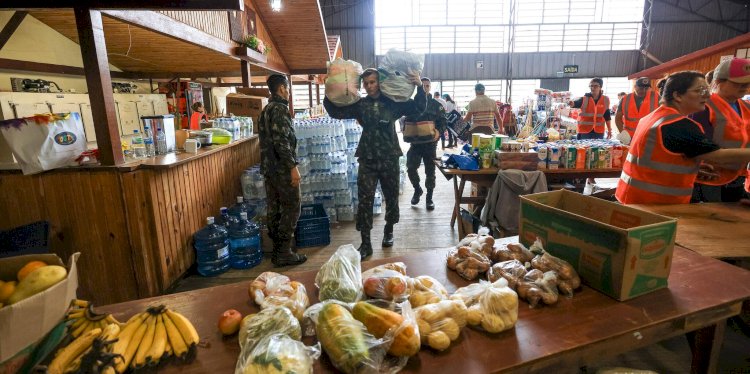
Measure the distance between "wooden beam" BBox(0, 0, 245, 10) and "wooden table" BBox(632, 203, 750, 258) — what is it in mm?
3106

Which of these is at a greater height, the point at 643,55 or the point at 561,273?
the point at 643,55

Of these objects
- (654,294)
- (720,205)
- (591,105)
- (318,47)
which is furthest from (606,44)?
(654,294)

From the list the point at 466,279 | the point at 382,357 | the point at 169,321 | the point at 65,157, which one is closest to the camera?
the point at 382,357

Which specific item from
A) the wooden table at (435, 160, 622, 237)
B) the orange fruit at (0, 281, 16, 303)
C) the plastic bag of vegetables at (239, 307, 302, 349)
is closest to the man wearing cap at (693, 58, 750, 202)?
the wooden table at (435, 160, 622, 237)

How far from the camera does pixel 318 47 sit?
8.12 metres

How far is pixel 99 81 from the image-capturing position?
280 cm

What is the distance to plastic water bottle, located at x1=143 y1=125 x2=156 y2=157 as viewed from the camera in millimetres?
3541

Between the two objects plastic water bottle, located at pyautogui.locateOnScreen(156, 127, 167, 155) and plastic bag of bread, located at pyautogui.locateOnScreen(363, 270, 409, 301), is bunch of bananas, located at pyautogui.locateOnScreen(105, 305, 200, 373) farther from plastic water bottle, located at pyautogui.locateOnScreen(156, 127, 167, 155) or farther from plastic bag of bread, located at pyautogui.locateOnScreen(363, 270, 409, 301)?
plastic water bottle, located at pyautogui.locateOnScreen(156, 127, 167, 155)

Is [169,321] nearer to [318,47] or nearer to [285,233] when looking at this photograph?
[285,233]

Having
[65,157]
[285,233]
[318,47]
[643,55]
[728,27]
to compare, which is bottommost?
[285,233]

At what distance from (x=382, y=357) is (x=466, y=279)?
2.30ft

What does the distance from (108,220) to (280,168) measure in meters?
1.47

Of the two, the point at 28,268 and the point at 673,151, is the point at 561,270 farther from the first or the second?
the point at 28,268

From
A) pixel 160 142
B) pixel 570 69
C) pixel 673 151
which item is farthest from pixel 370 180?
pixel 570 69
